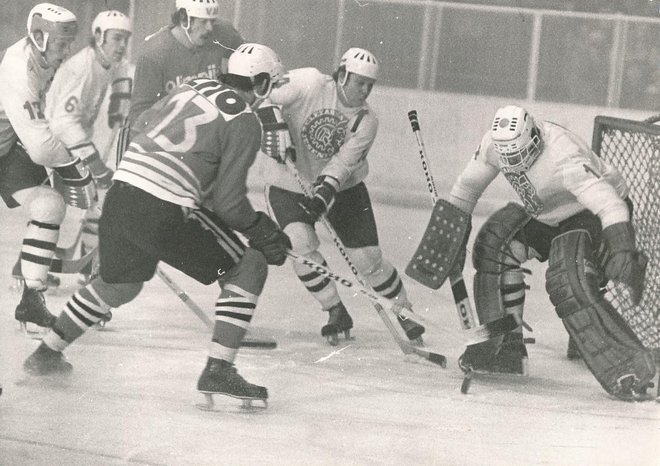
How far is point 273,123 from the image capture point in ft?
14.2

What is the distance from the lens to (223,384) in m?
3.55

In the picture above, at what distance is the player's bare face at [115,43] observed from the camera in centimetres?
389

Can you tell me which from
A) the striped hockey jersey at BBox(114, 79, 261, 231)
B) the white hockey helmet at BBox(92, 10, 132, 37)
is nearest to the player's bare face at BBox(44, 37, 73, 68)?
the white hockey helmet at BBox(92, 10, 132, 37)

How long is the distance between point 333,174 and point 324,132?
0.54 ft

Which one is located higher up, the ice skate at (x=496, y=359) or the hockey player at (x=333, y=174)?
the hockey player at (x=333, y=174)

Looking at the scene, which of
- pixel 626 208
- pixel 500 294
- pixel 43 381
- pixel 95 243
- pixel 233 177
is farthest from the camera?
pixel 95 243

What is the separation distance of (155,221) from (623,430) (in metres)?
1.57

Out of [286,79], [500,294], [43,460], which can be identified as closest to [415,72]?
[286,79]

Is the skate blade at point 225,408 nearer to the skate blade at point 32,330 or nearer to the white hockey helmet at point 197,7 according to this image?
the skate blade at point 32,330

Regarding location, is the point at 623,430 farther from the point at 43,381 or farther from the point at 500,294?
the point at 43,381

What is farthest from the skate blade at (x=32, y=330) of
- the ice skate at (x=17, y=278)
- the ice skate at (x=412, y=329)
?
the ice skate at (x=412, y=329)

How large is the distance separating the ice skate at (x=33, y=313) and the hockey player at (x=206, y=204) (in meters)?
0.59

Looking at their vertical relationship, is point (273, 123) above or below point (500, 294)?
above

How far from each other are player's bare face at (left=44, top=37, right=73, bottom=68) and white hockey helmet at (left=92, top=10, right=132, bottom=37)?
102 mm
